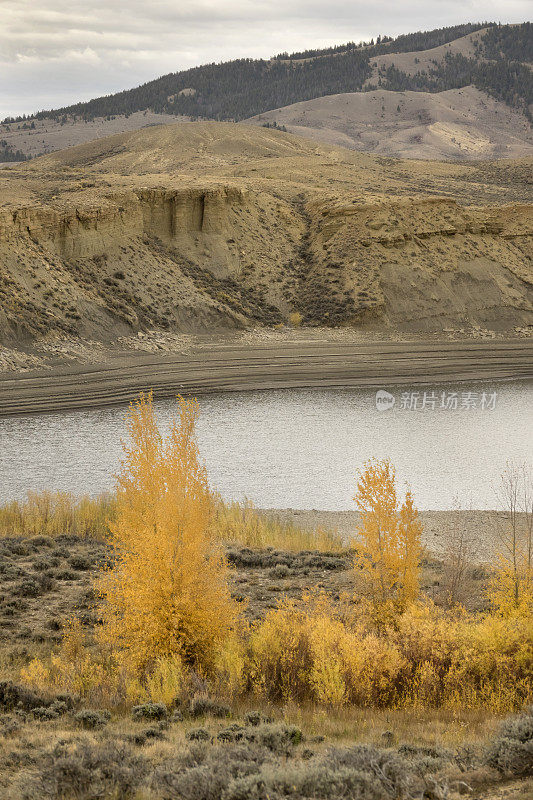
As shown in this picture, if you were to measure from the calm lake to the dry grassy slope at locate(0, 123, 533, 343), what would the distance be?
9192 mm

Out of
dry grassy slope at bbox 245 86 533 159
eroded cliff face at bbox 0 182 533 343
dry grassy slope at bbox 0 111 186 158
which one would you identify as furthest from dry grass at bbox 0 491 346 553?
dry grassy slope at bbox 245 86 533 159

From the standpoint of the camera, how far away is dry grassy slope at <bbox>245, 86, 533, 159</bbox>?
561 ft

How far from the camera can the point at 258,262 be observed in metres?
51.7

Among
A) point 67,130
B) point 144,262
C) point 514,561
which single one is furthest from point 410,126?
point 514,561

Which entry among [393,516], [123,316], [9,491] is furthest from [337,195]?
[393,516]

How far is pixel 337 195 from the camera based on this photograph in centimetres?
5694

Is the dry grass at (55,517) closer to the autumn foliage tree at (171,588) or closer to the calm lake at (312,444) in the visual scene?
the calm lake at (312,444)

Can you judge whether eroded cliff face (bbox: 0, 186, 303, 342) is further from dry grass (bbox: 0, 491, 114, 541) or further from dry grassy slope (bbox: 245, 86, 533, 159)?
dry grassy slope (bbox: 245, 86, 533, 159)

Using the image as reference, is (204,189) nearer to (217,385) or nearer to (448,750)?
(217,385)

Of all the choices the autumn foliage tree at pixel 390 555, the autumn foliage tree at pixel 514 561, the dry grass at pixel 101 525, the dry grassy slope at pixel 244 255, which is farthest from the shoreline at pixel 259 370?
the autumn foliage tree at pixel 390 555

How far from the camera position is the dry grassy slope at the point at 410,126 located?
17112 cm

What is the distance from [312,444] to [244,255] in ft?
79.2

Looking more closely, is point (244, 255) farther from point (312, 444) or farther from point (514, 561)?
point (514, 561)

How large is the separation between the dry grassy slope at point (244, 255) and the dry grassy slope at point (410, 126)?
114 meters
